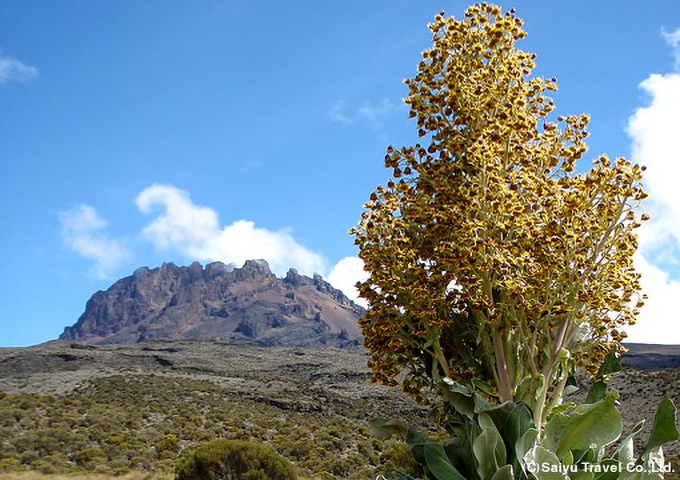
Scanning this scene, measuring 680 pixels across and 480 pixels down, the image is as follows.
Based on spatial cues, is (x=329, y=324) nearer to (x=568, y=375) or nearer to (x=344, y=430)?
(x=344, y=430)

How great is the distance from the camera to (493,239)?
4.92 meters

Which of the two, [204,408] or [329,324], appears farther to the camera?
[329,324]

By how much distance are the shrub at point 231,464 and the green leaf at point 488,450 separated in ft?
40.4

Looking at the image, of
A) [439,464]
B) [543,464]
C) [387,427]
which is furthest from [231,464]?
[543,464]

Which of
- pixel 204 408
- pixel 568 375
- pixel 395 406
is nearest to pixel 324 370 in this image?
pixel 395 406

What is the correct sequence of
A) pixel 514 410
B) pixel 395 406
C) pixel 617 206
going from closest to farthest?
pixel 514 410, pixel 617 206, pixel 395 406

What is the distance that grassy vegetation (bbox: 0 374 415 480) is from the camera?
74.2 ft

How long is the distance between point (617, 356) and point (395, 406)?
1576 inches

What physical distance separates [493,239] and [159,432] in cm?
2647

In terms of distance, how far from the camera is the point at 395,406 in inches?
1719

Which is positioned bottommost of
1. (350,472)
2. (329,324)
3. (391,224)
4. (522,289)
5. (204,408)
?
(350,472)

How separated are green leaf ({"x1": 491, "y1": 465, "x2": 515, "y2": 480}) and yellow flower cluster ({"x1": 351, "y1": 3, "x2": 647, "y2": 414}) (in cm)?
93

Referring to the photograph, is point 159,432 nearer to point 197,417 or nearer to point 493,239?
point 197,417

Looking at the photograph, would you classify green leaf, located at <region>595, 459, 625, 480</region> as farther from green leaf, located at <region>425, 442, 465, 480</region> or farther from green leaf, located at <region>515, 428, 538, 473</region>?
green leaf, located at <region>425, 442, 465, 480</region>
